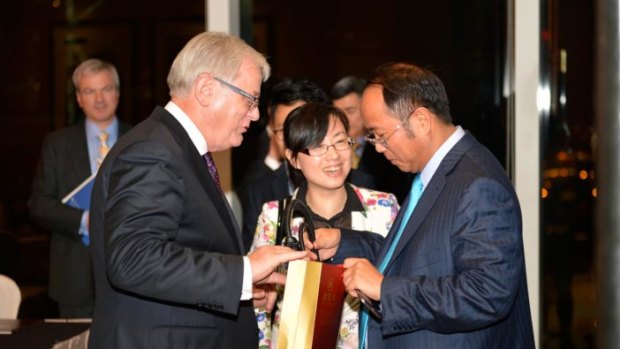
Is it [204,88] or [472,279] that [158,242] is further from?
[472,279]

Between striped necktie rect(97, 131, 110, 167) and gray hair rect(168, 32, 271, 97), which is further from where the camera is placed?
striped necktie rect(97, 131, 110, 167)

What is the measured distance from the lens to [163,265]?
7.27 ft

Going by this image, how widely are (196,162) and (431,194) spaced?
663 mm

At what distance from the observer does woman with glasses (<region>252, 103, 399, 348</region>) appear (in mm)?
3352

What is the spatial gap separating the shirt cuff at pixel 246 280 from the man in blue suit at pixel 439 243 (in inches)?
12.9

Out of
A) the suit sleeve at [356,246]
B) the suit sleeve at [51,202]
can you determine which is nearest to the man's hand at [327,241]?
the suit sleeve at [356,246]

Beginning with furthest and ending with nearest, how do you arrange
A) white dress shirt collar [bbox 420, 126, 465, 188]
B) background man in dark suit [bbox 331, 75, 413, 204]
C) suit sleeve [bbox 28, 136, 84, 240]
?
background man in dark suit [bbox 331, 75, 413, 204]
suit sleeve [bbox 28, 136, 84, 240]
white dress shirt collar [bbox 420, 126, 465, 188]

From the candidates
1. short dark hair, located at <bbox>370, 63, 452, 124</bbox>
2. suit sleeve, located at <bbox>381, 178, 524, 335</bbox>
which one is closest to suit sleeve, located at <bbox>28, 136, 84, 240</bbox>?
short dark hair, located at <bbox>370, 63, 452, 124</bbox>

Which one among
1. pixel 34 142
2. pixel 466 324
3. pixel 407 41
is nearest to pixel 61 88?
pixel 34 142

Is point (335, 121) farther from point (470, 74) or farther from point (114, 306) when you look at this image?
point (470, 74)

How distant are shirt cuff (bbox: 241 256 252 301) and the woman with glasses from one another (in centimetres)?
97

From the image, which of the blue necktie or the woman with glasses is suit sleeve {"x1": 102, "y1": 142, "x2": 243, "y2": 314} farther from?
the woman with glasses

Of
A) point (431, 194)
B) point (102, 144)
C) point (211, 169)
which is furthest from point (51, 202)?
point (431, 194)

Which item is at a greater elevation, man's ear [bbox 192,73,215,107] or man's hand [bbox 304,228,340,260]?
man's ear [bbox 192,73,215,107]
